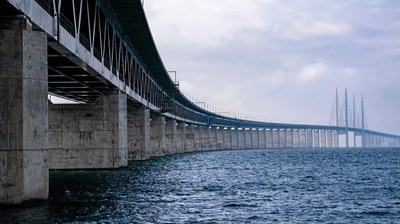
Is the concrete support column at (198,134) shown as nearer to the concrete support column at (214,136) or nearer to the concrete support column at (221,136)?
the concrete support column at (214,136)

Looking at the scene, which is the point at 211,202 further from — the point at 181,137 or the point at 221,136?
the point at 221,136

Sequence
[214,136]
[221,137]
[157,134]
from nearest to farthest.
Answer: [157,134] < [214,136] < [221,137]

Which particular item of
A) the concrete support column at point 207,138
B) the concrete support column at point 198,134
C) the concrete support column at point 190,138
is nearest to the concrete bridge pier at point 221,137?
the concrete support column at point 207,138

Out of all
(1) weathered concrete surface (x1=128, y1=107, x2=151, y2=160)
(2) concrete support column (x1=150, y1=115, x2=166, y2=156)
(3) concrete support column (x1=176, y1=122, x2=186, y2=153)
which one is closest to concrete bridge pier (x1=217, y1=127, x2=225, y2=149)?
(3) concrete support column (x1=176, y1=122, x2=186, y2=153)

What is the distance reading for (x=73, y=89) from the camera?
51406 millimetres

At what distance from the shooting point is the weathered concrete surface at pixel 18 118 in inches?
765

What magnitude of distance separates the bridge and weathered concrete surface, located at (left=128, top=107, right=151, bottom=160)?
119mm

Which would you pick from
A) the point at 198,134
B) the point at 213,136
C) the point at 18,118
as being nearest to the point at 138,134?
the point at 18,118

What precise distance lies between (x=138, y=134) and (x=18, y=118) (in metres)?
46.9

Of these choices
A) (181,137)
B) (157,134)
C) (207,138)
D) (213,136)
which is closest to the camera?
(157,134)

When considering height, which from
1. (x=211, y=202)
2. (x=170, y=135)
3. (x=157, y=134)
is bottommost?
(x=211, y=202)

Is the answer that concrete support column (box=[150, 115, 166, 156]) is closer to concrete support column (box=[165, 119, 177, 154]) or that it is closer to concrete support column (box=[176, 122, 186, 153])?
concrete support column (box=[165, 119, 177, 154])

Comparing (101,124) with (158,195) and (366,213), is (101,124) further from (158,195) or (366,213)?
(366,213)

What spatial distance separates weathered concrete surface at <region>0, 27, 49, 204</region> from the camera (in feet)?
63.8
